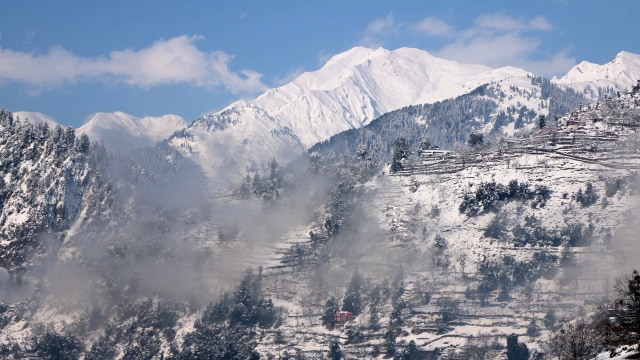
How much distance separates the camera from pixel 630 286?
80938 mm

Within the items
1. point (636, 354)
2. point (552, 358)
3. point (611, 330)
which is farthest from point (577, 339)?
point (636, 354)

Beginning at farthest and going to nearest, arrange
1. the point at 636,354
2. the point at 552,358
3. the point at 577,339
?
the point at 552,358, the point at 577,339, the point at 636,354

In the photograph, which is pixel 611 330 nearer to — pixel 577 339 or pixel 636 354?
pixel 636 354

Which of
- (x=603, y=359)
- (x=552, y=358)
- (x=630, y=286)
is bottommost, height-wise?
(x=552, y=358)

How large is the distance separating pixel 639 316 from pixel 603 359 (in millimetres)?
4324

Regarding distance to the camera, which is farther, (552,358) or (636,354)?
(552,358)

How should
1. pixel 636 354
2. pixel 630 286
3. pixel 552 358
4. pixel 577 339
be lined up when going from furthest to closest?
pixel 552 358, pixel 577 339, pixel 630 286, pixel 636 354

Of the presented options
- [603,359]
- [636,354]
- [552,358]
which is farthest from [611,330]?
[552,358]

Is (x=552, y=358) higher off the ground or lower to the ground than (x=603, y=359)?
lower

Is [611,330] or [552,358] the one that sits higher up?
[611,330]

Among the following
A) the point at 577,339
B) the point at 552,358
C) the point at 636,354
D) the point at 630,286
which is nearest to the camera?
the point at 636,354

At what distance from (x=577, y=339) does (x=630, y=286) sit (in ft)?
228

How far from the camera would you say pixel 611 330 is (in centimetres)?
8450

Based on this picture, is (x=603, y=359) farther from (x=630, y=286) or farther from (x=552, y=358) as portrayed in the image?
(x=552, y=358)
